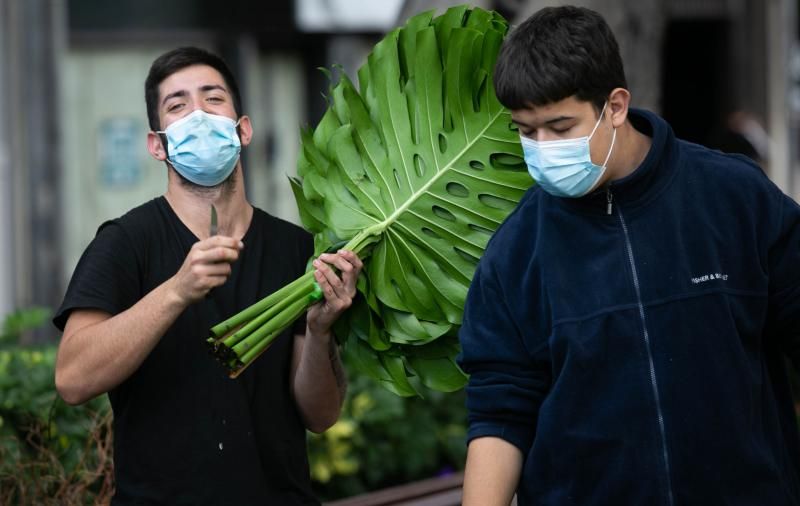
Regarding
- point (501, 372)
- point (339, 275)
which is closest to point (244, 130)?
point (339, 275)

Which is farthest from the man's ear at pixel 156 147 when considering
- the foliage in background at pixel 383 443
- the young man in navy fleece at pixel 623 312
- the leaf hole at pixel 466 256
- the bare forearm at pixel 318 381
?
the foliage in background at pixel 383 443

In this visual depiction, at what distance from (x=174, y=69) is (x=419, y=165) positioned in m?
0.69

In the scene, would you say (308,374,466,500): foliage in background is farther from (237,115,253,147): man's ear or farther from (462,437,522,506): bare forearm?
(462,437,522,506): bare forearm

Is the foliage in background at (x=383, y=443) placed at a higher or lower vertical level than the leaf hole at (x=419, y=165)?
lower

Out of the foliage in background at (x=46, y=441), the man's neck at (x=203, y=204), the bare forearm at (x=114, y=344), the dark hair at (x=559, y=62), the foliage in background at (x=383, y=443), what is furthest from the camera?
the foliage in background at (x=383, y=443)

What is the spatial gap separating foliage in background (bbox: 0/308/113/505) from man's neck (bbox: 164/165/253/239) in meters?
0.90

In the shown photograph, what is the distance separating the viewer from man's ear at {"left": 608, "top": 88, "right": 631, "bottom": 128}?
2684 mm

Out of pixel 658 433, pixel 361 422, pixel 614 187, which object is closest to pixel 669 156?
pixel 614 187

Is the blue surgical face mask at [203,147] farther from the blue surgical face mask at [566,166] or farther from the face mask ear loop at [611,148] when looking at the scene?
the face mask ear loop at [611,148]

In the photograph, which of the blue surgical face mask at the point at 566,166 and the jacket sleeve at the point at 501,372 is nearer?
the blue surgical face mask at the point at 566,166

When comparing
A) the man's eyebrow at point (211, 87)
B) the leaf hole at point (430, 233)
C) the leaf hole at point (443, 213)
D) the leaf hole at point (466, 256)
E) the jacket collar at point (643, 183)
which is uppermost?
the man's eyebrow at point (211, 87)

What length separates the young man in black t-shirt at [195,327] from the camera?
9.57 ft

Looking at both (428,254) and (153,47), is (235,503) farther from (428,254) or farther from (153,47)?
(153,47)

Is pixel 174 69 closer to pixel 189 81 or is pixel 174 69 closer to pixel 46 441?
pixel 189 81
